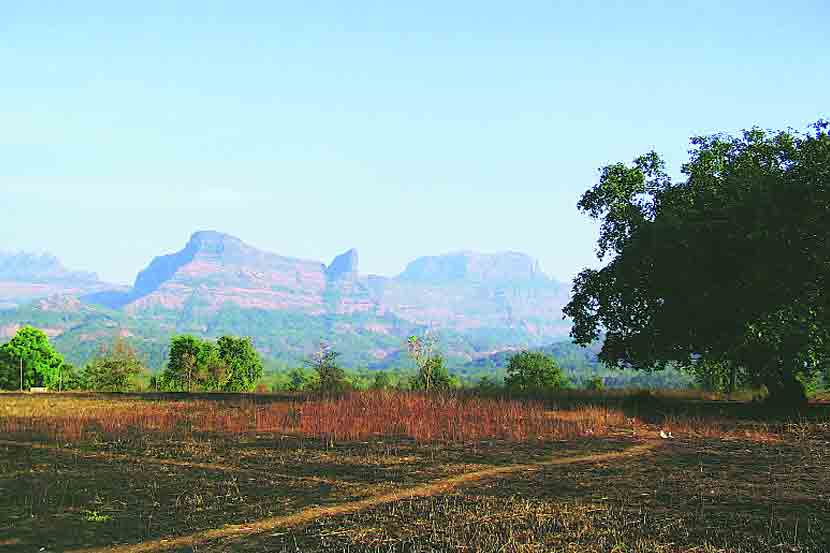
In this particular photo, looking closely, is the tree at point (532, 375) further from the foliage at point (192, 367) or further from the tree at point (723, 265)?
the tree at point (723, 265)

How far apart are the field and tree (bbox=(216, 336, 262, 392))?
41.9 meters

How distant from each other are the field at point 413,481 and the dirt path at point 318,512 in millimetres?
41

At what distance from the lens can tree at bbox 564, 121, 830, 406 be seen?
23562mm

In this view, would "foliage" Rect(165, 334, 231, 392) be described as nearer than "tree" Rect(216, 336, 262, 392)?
Yes

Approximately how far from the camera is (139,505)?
38.1ft

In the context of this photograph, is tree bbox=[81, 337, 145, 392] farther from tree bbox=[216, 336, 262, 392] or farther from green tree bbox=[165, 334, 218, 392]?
tree bbox=[216, 336, 262, 392]

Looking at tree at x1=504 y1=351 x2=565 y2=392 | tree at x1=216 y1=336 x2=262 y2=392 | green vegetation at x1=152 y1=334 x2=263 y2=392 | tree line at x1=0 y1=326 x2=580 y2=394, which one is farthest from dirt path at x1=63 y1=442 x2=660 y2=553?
tree at x1=216 y1=336 x2=262 y2=392

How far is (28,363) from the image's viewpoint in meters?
46.6

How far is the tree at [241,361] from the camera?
A: 66088 mm

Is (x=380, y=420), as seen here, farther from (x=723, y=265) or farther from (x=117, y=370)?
(x=117, y=370)

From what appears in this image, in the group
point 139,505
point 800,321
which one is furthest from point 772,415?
point 139,505

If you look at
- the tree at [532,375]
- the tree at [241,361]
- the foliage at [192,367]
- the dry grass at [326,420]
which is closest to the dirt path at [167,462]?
the dry grass at [326,420]

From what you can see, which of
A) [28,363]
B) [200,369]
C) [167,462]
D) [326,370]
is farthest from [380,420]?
[200,369]

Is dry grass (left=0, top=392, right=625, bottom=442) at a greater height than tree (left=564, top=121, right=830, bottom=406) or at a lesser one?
lesser
